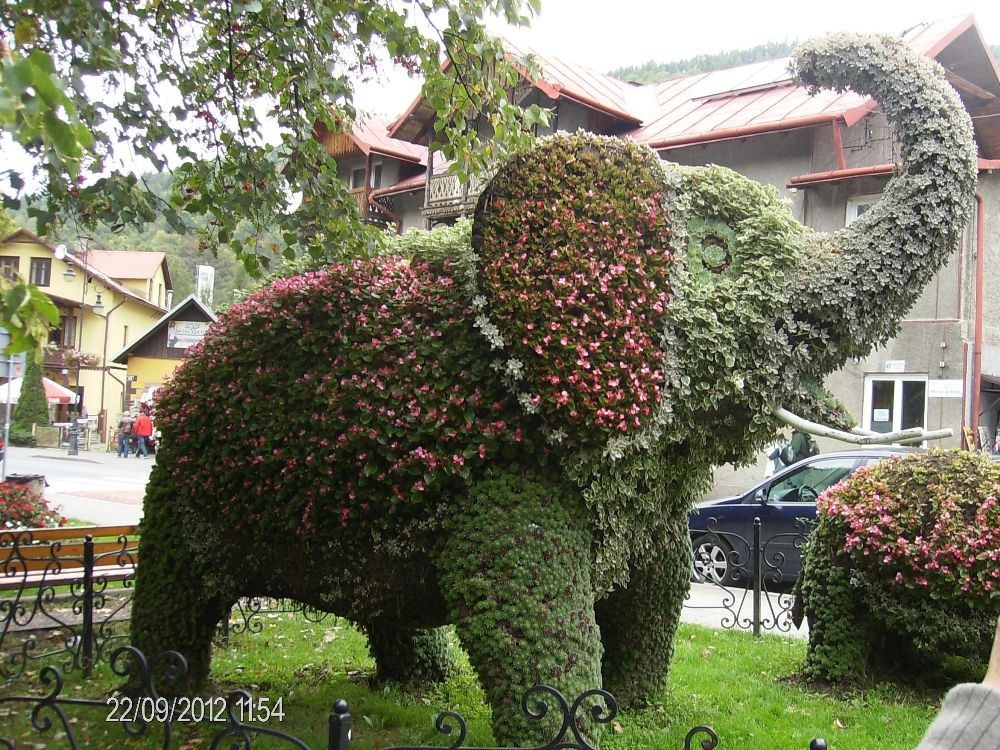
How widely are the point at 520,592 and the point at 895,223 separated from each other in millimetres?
2068

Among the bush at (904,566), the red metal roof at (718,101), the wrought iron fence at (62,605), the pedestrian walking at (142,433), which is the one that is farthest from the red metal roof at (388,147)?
the bush at (904,566)

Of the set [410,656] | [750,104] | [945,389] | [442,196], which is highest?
[750,104]

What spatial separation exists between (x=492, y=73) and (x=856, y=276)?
225 cm

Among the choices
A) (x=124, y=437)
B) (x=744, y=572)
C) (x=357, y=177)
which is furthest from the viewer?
(x=124, y=437)

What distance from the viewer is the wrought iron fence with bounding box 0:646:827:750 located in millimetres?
2518

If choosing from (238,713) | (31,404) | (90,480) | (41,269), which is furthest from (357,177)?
(41,269)

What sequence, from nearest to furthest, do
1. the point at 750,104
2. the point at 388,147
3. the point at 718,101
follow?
the point at 750,104, the point at 718,101, the point at 388,147

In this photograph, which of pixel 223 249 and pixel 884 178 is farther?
pixel 223 249

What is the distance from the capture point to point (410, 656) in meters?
5.48

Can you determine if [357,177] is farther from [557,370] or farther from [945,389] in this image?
[557,370]

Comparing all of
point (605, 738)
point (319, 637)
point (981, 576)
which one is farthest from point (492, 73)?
point (319, 637)

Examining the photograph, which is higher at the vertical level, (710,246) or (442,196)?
(442,196)

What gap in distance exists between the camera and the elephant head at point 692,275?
3438mm

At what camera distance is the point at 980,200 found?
46.6ft
